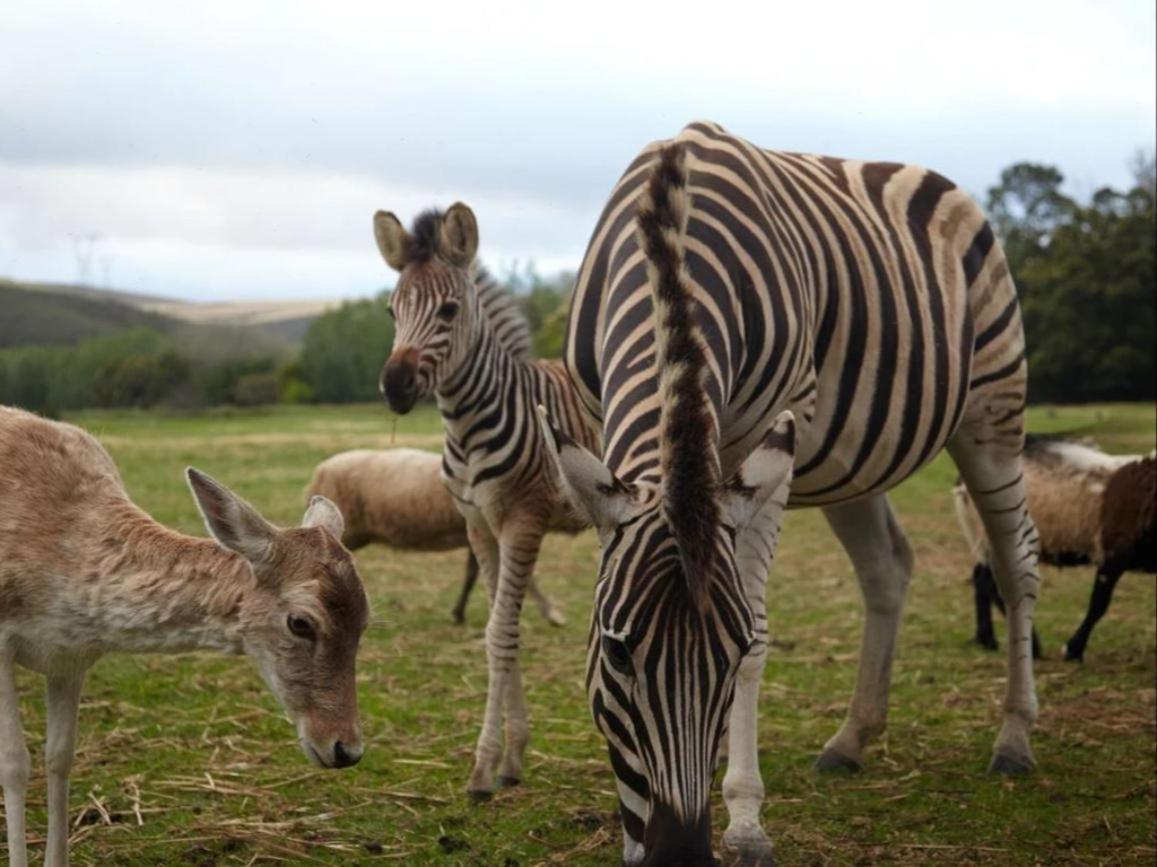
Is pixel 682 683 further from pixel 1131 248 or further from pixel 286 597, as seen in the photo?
pixel 1131 248

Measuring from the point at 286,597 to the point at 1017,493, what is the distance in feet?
14.6

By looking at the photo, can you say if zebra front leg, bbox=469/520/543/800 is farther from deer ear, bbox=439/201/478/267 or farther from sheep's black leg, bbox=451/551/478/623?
sheep's black leg, bbox=451/551/478/623

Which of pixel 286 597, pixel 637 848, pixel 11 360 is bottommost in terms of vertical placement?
pixel 637 848

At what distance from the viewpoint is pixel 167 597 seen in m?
4.58

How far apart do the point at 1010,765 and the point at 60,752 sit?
4774mm

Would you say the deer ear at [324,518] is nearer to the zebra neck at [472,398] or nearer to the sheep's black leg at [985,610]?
the zebra neck at [472,398]

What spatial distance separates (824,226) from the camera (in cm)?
607

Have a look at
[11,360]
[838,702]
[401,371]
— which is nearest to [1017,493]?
[838,702]

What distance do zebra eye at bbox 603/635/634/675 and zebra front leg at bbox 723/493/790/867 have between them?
117 centimetres

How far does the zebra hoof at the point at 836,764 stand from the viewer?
6820 millimetres

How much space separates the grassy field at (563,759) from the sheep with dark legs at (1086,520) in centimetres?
44

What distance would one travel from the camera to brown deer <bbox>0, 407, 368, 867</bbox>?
174 inches

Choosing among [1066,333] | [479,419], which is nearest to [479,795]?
[479,419]

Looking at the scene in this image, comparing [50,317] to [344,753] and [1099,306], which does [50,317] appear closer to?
[344,753]
